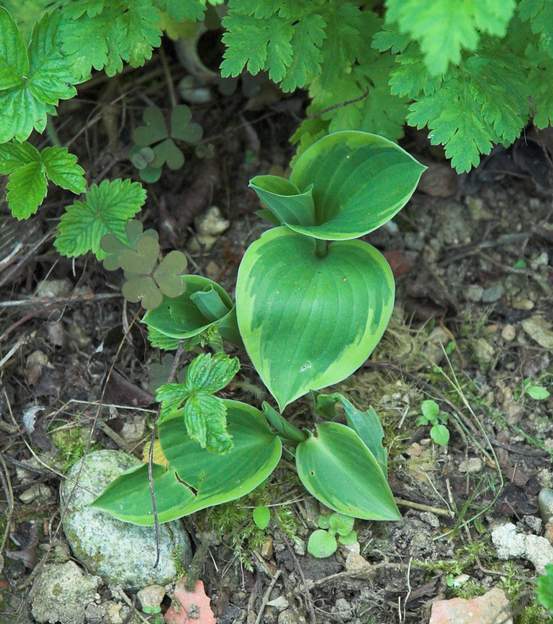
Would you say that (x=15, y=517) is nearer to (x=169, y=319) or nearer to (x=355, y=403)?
(x=169, y=319)

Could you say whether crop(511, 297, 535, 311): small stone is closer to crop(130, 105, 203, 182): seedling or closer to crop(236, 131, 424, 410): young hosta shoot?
crop(236, 131, 424, 410): young hosta shoot

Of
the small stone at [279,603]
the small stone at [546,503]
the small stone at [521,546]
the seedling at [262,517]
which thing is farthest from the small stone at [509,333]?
the small stone at [279,603]

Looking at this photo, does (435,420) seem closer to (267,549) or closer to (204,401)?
(267,549)

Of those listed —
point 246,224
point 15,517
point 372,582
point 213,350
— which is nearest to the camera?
point 372,582

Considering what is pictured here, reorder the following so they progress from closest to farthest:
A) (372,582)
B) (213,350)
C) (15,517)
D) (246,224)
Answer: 1. (372,582)
2. (15,517)
3. (213,350)
4. (246,224)

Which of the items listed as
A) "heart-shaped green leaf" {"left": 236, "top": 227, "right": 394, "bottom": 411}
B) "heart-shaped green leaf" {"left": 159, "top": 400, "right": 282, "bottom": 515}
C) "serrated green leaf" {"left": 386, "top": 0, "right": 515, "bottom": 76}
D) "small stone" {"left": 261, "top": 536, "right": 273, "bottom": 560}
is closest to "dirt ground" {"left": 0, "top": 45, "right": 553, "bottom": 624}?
"small stone" {"left": 261, "top": 536, "right": 273, "bottom": 560}

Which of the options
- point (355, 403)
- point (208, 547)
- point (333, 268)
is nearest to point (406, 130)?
point (333, 268)
